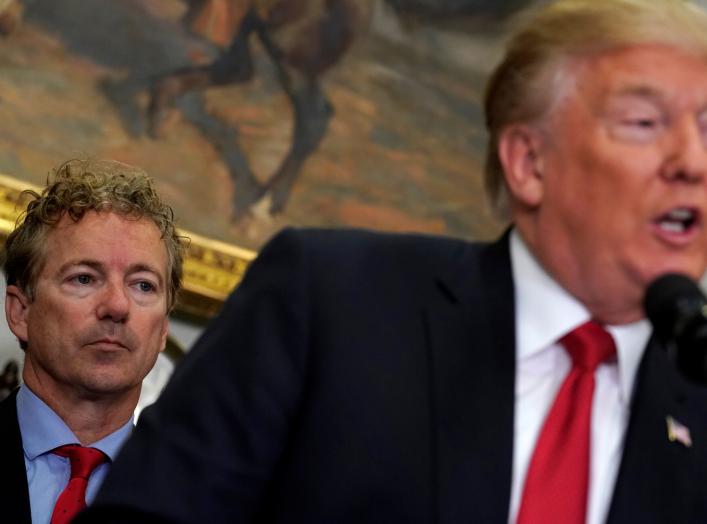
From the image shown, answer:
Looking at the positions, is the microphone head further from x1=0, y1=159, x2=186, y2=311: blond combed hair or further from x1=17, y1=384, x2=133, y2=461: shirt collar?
x1=0, y1=159, x2=186, y2=311: blond combed hair

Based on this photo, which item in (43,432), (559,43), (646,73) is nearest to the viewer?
(646,73)

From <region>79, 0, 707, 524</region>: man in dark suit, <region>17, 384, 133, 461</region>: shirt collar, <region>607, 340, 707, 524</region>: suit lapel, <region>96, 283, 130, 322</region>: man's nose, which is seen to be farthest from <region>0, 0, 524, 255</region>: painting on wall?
<region>607, 340, 707, 524</region>: suit lapel

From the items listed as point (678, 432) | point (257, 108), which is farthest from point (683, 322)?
point (257, 108)

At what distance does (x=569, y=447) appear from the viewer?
6.71 feet

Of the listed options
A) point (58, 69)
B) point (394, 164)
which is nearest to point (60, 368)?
point (58, 69)

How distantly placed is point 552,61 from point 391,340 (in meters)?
0.51

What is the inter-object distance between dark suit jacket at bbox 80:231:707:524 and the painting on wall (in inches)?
172

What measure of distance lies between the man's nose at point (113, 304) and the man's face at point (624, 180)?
137cm

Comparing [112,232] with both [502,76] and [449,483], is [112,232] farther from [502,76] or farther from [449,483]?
[449,483]

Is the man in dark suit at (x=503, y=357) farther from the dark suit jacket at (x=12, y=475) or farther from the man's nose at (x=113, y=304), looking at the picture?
the man's nose at (x=113, y=304)

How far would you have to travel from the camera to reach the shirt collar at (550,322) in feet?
6.89

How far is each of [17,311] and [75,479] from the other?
58cm

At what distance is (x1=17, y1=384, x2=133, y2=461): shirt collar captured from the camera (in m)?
3.21

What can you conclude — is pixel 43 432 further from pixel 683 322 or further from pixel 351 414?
pixel 683 322
